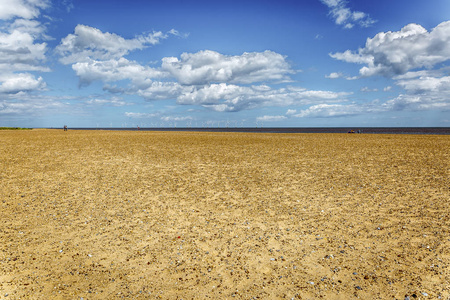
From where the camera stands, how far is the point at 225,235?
911 cm

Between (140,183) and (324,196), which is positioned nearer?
(324,196)

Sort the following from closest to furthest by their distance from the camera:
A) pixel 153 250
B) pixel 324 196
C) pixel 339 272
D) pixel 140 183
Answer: pixel 339 272
pixel 153 250
pixel 324 196
pixel 140 183

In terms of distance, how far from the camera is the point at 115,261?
25.3 ft

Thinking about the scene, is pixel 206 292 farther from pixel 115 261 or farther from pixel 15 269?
pixel 15 269

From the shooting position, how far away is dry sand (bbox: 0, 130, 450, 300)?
6.65m

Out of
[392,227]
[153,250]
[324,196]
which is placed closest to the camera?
[153,250]

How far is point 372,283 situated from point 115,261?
274 inches

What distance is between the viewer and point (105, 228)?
9.64m

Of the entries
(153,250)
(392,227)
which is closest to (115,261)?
(153,250)

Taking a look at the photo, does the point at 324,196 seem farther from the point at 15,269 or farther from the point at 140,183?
the point at 15,269

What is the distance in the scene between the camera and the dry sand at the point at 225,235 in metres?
6.65

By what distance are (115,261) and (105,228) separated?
227 cm

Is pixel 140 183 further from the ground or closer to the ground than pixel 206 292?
further from the ground

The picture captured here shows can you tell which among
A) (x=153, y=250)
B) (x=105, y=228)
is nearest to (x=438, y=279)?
(x=153, y=250)
